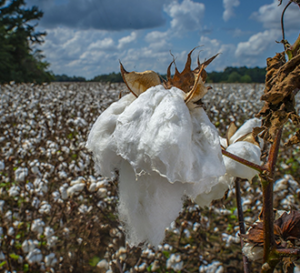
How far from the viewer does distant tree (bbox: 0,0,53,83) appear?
13516 mm

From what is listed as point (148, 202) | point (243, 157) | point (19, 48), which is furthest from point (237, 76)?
point (148, 202)

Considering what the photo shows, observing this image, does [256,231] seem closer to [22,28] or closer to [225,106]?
[225,106]

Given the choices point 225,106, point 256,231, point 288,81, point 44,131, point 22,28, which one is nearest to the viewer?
point 288,81

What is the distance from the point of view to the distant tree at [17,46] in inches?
532

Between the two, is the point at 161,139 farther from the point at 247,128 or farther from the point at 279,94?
the point at 247,128

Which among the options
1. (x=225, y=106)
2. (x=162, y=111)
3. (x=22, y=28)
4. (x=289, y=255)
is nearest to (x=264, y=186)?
(x=289, y=255)

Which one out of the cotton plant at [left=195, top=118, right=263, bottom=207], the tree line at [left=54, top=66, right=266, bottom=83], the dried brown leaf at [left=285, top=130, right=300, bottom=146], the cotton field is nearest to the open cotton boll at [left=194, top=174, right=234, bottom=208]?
the cotton plant at [left=195, top=118, right=263, bottom=207]

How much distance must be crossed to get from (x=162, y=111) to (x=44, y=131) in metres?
4.12

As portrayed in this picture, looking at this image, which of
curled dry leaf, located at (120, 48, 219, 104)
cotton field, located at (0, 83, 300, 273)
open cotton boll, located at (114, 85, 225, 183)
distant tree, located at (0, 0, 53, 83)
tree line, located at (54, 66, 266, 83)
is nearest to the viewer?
open cotton boll, located at (114, 85, 225, 183)

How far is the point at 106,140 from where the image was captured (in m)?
0.52

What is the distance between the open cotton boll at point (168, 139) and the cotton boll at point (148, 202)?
0.06 metres

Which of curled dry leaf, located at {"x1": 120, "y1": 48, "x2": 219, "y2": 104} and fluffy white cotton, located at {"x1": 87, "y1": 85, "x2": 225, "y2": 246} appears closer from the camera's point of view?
fluffy white cotton, located at {"x1": 87, "y1": 85, "x2": 225, "y2": 246}

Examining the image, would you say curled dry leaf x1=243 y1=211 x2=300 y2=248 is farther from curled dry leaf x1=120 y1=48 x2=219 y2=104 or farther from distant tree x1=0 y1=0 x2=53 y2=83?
distant tree x1=0 y1=0 x2=53 y2=83

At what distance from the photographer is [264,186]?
52 centimetres
